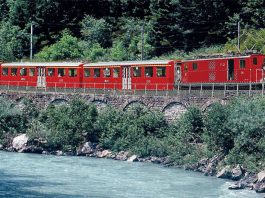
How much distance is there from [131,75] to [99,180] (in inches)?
742

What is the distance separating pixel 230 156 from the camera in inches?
1885

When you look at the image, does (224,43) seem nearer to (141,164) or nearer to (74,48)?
(74,48)

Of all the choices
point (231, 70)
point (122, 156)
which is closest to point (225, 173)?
point (122, 156)

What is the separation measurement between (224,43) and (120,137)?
100 ft

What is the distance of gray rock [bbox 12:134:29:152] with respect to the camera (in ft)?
196

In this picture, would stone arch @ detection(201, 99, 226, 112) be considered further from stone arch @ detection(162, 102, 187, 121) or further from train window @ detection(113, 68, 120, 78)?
train window @ detection(113, 68, 120, 78)

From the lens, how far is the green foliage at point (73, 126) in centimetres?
5919

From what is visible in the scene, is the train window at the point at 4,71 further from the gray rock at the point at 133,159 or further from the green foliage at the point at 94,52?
the gray rock at the point at 133,159

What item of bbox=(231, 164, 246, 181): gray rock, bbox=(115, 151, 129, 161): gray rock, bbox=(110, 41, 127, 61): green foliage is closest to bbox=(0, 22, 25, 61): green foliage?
bbox=(110, 41, 127, 61): green foliage

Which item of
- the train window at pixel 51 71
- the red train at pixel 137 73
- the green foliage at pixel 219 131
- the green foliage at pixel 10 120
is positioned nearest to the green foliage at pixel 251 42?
the red train at pixel 137 73

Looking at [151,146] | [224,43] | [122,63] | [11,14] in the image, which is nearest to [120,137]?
[151,146]

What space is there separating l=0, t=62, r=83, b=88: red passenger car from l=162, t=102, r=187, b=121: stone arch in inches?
478

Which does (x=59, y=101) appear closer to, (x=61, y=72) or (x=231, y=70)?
(x=61, y=72)

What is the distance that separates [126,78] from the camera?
64375 millimetres
